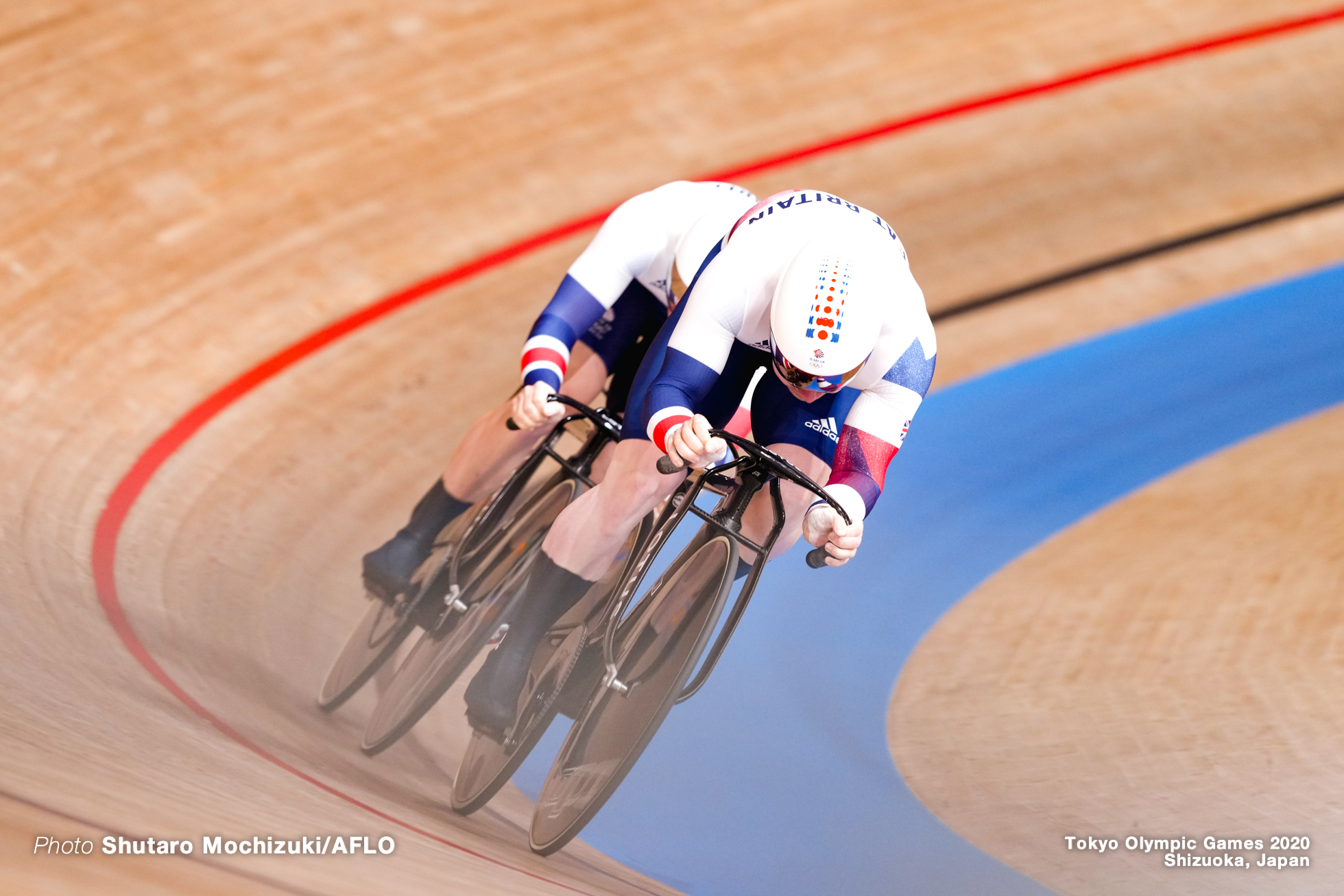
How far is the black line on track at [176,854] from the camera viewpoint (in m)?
1.51

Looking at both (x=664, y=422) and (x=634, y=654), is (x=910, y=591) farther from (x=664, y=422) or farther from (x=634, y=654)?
(x=664, y=422)

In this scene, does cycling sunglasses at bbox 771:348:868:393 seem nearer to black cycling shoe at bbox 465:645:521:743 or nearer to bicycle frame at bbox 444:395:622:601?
bicycle frame at bbox 444:395:622:601

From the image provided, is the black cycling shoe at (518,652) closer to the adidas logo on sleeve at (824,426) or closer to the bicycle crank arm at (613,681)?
the bicycle crank arm at (613,681)

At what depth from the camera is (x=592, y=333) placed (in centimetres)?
285

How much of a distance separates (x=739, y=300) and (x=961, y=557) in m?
1.88

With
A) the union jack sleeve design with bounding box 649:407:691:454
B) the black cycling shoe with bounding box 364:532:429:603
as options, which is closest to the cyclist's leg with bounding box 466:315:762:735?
the union jack sleeve design with bounding box 649:407:691:454

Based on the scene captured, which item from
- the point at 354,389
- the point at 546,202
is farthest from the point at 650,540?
the point at 546,202

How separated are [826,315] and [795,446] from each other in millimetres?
445

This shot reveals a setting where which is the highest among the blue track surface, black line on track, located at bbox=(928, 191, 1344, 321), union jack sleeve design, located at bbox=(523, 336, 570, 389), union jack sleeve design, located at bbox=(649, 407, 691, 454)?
union jack sleeve design, located at bbox=(649, 407, 691, 454)

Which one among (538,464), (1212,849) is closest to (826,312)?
(538,464)

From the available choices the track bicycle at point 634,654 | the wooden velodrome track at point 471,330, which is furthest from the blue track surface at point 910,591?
the track bicycle at point 634,654

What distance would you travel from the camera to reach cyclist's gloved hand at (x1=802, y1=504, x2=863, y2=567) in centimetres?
204

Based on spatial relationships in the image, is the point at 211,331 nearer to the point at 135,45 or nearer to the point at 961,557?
the point at 135,45

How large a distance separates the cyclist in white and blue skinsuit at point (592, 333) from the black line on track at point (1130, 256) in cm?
227
